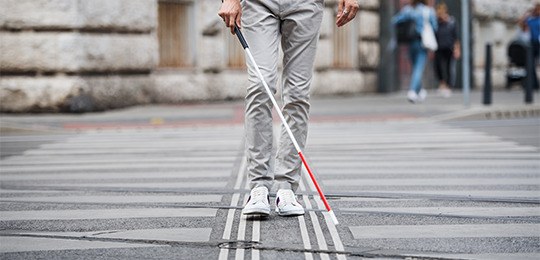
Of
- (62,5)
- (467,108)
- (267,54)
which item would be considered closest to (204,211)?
(267,54)

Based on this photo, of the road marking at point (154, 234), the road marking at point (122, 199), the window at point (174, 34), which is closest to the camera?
the road marking at point (154, 234)

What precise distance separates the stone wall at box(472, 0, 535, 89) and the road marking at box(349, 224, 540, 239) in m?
22.5

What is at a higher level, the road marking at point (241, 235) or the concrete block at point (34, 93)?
the concrete block at point (34, 93)

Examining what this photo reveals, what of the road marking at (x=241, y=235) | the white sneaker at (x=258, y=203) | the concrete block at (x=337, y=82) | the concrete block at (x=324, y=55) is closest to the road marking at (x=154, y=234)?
the road marking at (x=241, y=235)

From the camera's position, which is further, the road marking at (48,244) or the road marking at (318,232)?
the road marking at (48,244)

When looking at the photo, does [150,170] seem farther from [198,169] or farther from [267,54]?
[267,54]

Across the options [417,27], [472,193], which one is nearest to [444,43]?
[417,27]

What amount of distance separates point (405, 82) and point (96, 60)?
1046 centimetres

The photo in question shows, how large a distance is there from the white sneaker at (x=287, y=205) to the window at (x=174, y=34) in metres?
13.1

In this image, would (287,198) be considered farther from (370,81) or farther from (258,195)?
(370,81)

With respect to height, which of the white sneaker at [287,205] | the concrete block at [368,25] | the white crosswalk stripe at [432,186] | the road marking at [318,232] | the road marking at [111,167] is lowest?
the white crosswalk stripe at [432,186]

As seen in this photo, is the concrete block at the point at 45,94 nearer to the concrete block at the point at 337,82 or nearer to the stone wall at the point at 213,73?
the stone wall at the point at 213,73

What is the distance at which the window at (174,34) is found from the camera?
65.4 ft

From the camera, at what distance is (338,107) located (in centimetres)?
1994
